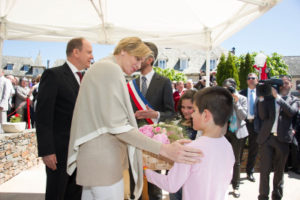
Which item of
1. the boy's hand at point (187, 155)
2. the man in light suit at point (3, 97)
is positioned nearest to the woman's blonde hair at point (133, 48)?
the boy's hand at point (187, 155)

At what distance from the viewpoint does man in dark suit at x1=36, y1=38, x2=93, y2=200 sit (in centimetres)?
223

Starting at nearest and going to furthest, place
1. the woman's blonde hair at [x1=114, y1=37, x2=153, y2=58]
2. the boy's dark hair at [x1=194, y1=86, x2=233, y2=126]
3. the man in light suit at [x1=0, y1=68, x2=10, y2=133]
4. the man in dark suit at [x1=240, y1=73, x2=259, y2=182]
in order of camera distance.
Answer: the boy's dark hair at [x1=194, y1=86, x2=233, y2=126] < the woman's blonde hair at [x1=114, y1=37, x2=153, y2=58] < the man in dark suit at [x1=240, y1=73, x2=259, y2=182] < the man in light suit at [x1=0, y1=68, x2=10, y2=133]

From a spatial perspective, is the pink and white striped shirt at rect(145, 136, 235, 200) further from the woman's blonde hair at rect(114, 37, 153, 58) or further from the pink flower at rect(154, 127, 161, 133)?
the woman's blonde hair at rect(114, 37, 153, 58)

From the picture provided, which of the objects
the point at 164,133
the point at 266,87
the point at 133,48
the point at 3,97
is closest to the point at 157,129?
the point at 164,133

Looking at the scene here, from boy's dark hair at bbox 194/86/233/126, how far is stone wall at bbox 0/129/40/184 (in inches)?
163

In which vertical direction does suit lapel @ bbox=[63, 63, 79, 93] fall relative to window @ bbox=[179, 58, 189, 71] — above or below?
below

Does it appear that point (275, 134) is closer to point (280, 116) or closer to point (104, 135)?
point (280, 116)

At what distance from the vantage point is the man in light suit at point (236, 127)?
453 centimetres

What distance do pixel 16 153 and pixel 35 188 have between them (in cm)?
90

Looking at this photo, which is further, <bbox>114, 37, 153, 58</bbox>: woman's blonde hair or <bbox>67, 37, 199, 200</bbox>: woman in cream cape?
<bbox>114, 37, 153, 58</bbox>: woman's blonde hair

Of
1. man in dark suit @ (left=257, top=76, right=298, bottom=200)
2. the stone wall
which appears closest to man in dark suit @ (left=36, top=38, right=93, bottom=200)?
Answer: the stone wall

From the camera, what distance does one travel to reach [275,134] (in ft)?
12.0

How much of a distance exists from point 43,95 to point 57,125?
30cm

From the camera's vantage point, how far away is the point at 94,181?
1448 mm
